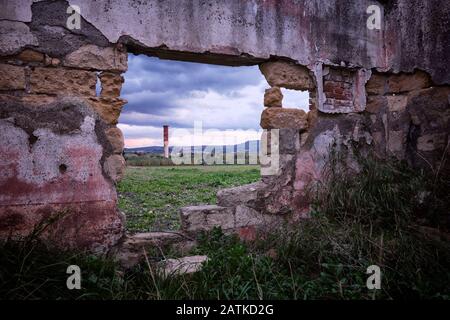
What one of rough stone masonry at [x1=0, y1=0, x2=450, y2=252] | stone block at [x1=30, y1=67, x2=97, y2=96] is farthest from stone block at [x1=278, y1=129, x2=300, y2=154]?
stone block at [x1=30, y1=67, x2=97, y2=96]

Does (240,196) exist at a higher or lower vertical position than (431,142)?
lower

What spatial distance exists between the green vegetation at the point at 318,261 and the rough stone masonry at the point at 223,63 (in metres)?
0.39

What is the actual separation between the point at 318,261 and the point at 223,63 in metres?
2.31

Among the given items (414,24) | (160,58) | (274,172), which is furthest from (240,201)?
(414,24)

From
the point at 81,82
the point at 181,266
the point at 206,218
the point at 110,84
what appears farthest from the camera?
the point at 206,218

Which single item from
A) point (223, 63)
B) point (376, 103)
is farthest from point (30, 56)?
point (376, 103)

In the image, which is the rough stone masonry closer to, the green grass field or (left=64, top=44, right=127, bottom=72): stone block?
(left=64, top=44, right=127, bottom=72): stone block

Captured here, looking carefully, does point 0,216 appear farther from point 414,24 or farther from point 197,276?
point 414,24

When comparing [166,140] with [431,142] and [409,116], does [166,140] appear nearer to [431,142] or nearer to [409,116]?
[409,116]

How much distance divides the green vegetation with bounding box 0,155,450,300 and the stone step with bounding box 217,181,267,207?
0.37 meters

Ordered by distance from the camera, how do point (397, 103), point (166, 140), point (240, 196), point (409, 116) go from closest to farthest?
point (240, 196)
point (409, 116)
point (397, 103)
point (166, 140)

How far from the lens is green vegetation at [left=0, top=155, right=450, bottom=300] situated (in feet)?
7.57

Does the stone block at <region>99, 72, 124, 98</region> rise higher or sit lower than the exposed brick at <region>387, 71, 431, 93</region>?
lower

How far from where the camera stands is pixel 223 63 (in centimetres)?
373
